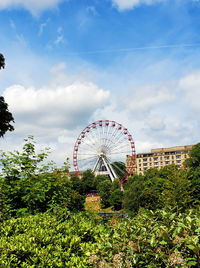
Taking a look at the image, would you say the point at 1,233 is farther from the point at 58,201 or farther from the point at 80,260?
the point at 58,201

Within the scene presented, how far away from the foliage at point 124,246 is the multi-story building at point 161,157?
321 ft

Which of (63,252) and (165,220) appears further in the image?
(63,252)

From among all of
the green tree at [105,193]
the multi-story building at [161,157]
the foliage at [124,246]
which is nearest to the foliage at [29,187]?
the foliage at [124,246]

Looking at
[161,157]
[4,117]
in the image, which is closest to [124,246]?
[4,117]

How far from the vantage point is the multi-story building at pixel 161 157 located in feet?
326

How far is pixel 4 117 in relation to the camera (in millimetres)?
13461

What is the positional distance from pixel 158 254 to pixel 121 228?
708 millimetres

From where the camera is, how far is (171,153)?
10044 centimetres

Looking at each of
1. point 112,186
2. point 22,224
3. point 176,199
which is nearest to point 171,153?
point 112,186

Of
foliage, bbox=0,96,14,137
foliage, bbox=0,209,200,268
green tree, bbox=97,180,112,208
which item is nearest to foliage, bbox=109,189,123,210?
green tree, bbox=97,180,112,208

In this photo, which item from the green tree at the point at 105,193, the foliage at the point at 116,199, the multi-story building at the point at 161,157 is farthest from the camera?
the multi-story building at the point at 161,157

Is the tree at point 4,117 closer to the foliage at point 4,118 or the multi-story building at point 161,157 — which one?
the foliage at point 4,118

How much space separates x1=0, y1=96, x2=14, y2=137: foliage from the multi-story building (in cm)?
8970

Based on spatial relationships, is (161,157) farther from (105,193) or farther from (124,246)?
(124,246)
